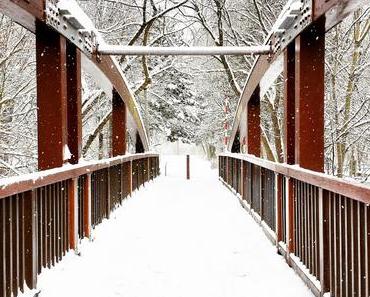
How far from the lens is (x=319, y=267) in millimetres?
3756

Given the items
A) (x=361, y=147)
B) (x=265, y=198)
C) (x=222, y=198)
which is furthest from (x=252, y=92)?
(x=361, y=147)

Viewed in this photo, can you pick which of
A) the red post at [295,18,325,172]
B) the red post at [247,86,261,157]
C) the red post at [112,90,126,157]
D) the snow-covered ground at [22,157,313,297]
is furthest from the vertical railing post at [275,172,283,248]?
the red post at [112,90,126,157]

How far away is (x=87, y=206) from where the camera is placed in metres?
6.00

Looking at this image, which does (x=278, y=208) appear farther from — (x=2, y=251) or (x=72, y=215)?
(x=2, y=251)

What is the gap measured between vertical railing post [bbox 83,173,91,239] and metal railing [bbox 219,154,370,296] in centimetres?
210

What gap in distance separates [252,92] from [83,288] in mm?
6714

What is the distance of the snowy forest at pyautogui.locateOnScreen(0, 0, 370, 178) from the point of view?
13289 millimetres

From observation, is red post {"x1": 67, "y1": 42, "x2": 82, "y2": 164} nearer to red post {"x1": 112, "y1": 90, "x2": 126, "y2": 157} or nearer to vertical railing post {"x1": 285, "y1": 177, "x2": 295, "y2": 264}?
vertical railing post {"x1": 285, "y1": 177, "x2": 295, "y2": 264}

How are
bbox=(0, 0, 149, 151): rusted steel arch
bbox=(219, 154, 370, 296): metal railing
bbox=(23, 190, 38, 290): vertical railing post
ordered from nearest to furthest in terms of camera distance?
bbox=(219, 154, 370, 296): metal railing < bbox=(23, 190, 38, 290): vertical railing post < bbox=(0, 0, 149, 151): rusted steel arch


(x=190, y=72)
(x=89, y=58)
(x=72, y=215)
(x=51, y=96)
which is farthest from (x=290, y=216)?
(x=190, y=72)

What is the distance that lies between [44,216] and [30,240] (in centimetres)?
52

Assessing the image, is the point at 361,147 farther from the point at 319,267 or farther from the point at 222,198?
the point at 319,267

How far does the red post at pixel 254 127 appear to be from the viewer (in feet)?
34.9

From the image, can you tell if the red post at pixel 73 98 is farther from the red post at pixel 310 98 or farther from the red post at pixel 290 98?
the red post at pixel 310 98
